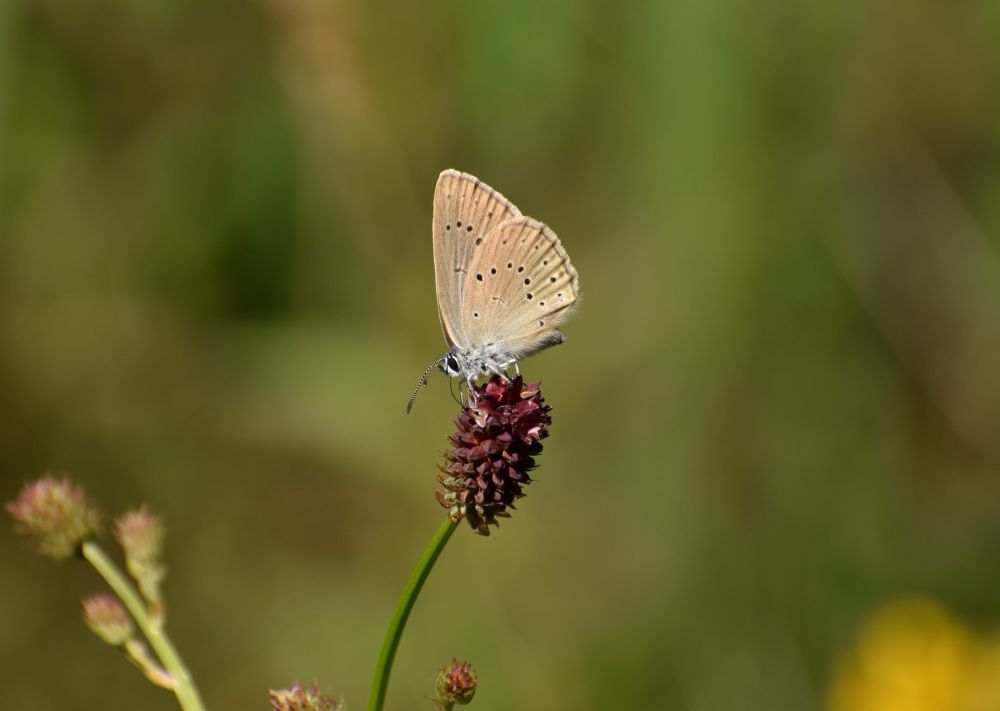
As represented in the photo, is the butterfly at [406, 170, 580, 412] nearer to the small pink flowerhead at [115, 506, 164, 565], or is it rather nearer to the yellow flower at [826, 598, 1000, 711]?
the small pink flowerhead at [115, 506, 164, 565]

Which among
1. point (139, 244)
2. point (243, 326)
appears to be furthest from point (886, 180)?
point (139, 244)

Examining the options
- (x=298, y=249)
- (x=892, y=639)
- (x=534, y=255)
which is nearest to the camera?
(x=534, y=255)

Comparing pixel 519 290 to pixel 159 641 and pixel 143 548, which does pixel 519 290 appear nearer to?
pixel 143 548

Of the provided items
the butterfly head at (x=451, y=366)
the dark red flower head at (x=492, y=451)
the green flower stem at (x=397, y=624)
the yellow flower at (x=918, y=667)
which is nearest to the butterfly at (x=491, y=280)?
the butterfly head at (x=451, y=366)

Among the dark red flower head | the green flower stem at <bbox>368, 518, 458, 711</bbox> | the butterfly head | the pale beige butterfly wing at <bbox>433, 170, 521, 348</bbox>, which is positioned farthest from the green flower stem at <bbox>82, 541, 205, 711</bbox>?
the pale beige butterfly wing at <bbox>433, 170, 521, 348</bbox>

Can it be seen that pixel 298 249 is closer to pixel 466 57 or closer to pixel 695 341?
pixel 466 57

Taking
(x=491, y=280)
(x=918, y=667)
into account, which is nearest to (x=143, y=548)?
(x=491, y=280)
